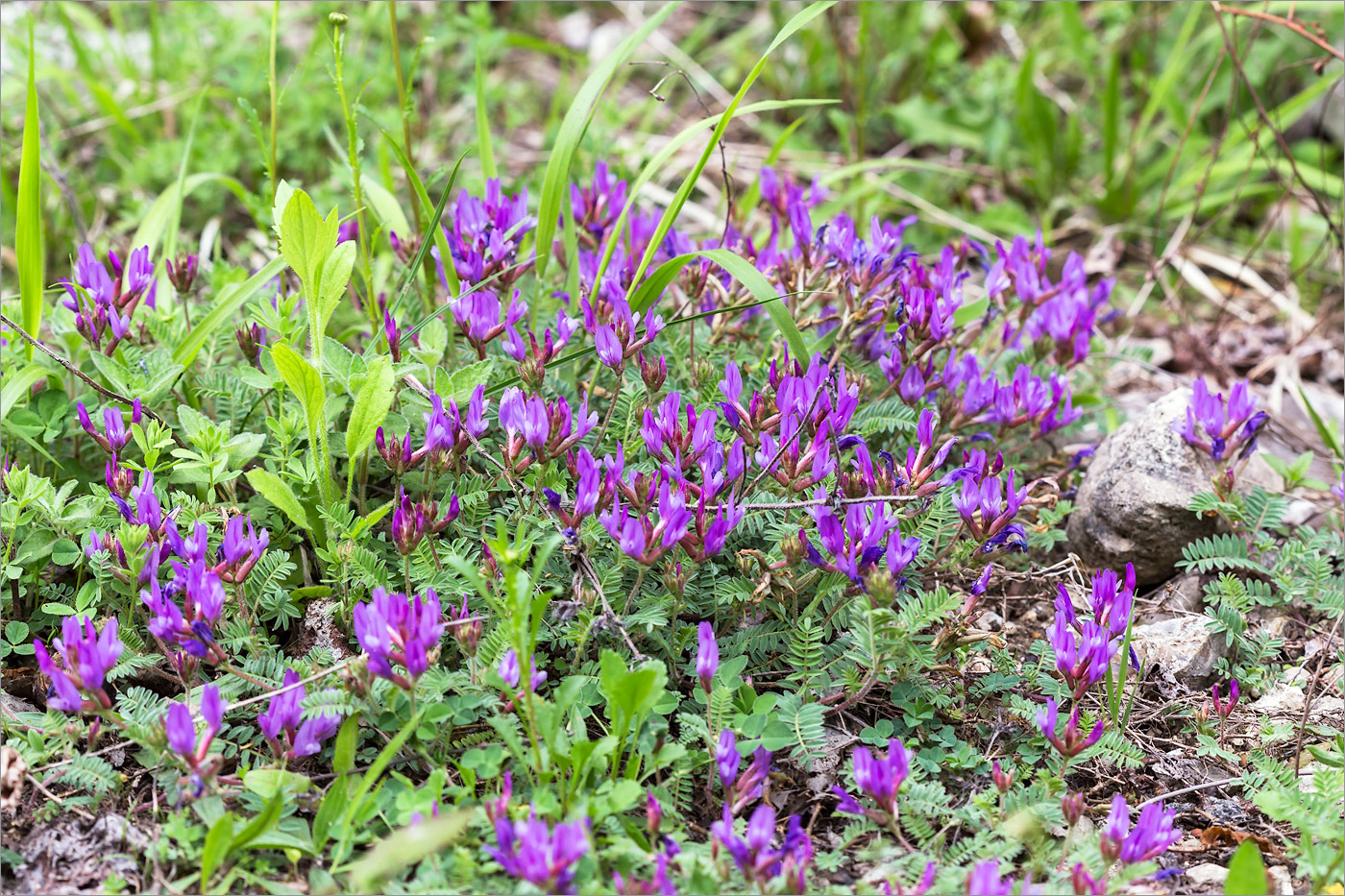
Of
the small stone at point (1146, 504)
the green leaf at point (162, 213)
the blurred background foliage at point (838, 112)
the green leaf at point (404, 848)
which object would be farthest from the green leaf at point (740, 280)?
the blurred background foliage at point (838, 112)

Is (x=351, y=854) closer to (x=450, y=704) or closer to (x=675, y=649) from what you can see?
(x=450, y=704)

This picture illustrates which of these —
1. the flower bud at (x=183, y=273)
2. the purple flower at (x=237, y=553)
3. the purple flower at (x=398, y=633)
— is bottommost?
the purple flower at (x=398, y=633)

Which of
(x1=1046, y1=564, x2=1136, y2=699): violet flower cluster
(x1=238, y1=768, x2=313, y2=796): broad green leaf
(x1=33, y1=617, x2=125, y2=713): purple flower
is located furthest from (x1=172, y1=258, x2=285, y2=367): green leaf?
(x1=1046, y1=564, x2=1136, y2=699): violet flower cluster

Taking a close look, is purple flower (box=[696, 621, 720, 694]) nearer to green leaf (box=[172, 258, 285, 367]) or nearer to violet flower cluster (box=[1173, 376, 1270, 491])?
green leaf (box=[172, 258, 285, 367])

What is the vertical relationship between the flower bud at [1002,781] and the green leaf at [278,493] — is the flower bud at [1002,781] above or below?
below

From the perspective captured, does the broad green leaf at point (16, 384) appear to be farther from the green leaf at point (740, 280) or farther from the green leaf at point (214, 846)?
the green leaf at point (740, 280)
